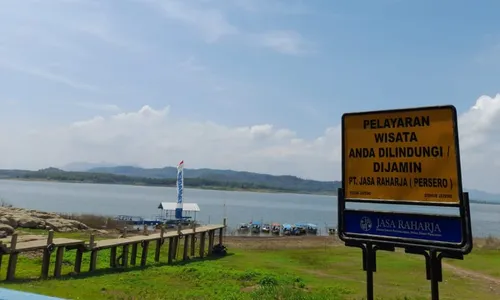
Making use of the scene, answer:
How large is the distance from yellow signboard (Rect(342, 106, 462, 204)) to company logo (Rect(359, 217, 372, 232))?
346mm

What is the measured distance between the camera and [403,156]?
6.67 meters

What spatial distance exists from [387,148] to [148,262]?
1794 cm

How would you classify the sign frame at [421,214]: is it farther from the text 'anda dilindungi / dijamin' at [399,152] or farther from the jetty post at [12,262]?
the jetty post at [12,262]

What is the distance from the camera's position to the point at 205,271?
58.8ft

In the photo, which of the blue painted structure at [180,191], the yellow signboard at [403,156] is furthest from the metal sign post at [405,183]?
the blue painted structure at [180,191]

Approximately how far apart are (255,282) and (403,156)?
10274mm

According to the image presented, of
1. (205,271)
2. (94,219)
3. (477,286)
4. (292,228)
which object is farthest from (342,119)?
(292,228)

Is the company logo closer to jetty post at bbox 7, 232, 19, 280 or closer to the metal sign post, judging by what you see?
the metal sign post

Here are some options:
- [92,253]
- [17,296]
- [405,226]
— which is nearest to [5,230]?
[92,253]

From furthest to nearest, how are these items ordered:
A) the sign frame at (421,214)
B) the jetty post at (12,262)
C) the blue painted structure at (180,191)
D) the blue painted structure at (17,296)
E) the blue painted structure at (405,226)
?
the blue painted structure at (180,191) → the jetty post at (12,262) → the blue painted structure at (405,226) → the sign frame at (421,214) → the blue painted structure at (17,296)

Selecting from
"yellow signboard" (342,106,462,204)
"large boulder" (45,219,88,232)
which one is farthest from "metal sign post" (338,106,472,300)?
"large boulder" (45,219,88,232)

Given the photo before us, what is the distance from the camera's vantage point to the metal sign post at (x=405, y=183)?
6141 mm

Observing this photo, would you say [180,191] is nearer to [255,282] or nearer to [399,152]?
[255,282]

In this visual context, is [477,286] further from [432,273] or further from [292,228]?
[292,228]
